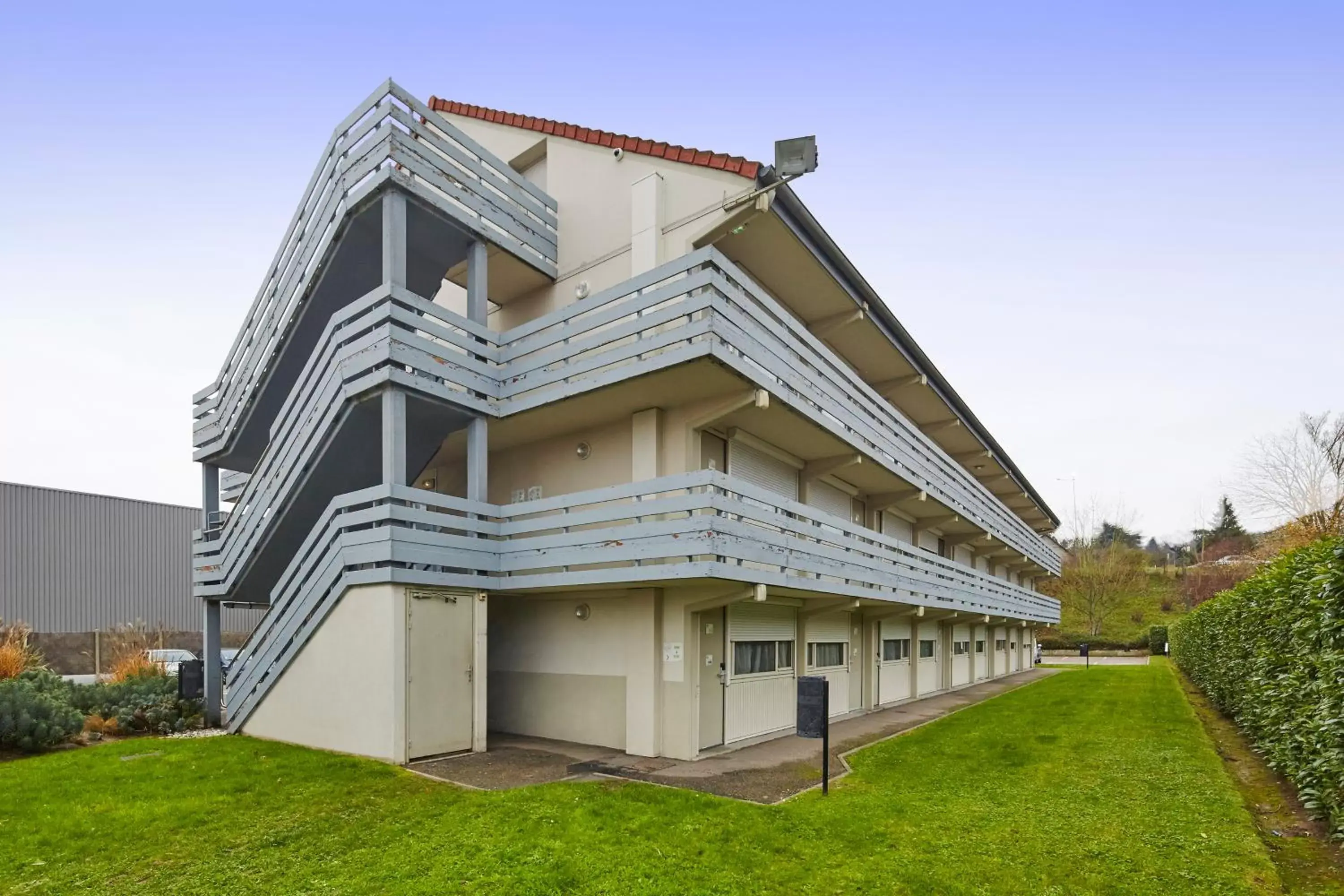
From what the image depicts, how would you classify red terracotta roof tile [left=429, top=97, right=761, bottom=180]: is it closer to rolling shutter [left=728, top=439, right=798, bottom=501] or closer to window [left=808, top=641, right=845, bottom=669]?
rolling shutter [left=728, top=439, right=798, bottom=501]

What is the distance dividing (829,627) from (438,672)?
9.40 meters

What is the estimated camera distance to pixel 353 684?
11.1 meters

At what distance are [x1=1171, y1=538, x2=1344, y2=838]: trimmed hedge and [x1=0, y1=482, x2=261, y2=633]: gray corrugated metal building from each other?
2963cm

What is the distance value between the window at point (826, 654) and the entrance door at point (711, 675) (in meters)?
3.86

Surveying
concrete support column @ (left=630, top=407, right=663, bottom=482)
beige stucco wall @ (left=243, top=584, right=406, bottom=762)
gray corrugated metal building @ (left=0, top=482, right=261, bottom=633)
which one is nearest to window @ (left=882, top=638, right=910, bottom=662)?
concrete support column @ (left=630, top=407, right=663, bottom=482)

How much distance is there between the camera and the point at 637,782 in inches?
371

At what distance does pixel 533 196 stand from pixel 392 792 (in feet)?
35.1

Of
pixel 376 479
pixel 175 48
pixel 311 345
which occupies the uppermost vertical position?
pixel 175 48

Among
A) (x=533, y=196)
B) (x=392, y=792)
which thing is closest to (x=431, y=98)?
(x=533, y=196)

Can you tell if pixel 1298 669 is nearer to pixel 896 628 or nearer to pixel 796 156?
pixel 796 156

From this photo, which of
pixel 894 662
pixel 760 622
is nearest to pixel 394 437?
pixel 760 622

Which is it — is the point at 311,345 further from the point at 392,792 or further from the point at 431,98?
the point at 392,792

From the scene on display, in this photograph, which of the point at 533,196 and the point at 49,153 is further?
the point at 533,196

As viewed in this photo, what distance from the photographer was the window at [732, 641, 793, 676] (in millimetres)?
13320
